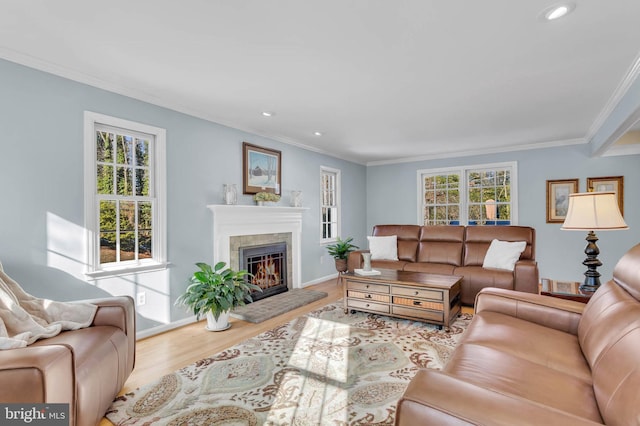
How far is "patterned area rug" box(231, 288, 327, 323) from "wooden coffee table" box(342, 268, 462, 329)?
0.74 m

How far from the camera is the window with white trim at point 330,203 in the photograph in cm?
600

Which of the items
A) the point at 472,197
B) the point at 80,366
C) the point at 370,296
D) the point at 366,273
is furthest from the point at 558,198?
the point at 80,366

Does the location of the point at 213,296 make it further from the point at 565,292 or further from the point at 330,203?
the point at 330,203

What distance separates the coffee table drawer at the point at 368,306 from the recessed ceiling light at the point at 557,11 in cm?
279

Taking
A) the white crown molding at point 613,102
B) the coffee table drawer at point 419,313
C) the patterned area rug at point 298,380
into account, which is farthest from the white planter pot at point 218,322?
the white crown molding at point 613,102

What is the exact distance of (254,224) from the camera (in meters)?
4.38

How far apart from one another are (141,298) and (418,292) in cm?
277

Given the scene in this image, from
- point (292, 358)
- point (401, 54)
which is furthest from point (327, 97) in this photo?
point (292, 358)

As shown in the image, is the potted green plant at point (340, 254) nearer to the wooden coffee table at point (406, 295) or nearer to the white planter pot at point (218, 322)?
the wooden coffee table at point (406, 295)

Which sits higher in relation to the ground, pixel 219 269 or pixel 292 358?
pixel 219 269

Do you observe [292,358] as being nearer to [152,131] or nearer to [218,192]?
[218,192]

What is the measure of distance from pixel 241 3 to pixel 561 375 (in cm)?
246

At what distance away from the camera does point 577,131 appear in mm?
4676

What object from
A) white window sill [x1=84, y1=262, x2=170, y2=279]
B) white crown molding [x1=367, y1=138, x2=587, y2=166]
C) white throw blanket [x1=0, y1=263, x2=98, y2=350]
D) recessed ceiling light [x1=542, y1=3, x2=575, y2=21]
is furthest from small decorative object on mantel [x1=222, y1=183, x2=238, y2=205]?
white crown molding [x1=367, y1=138, x2=587, y2=166]
